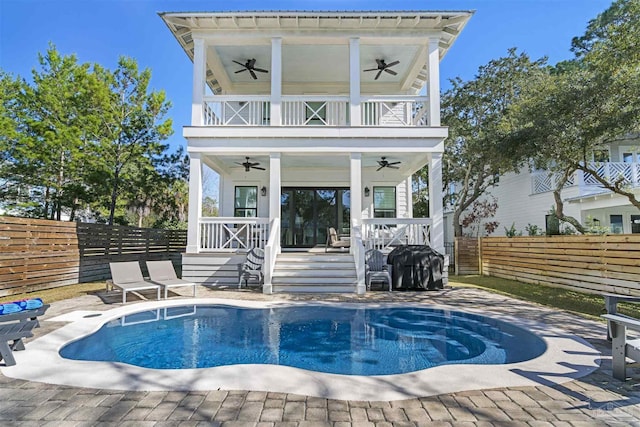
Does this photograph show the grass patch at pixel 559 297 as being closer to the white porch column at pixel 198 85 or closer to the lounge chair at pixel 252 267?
the lounge chair at pixel 252 267

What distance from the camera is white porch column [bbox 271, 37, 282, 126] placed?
10.2m

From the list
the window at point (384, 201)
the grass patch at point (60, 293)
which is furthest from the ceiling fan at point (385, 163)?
the grass patch at point (60, 293)

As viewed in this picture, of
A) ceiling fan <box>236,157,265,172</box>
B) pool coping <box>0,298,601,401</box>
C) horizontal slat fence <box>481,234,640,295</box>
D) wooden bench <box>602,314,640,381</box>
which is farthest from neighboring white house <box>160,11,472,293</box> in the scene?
wooden bench <box>602,314,640,381</box>

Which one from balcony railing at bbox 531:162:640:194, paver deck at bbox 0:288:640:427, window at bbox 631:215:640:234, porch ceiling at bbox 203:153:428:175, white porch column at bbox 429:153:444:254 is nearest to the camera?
paver deck at bbox 0:288:640:427

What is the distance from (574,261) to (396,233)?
4.74m

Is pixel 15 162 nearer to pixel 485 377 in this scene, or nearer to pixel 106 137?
pixel 106 137

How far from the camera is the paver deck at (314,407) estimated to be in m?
2.46

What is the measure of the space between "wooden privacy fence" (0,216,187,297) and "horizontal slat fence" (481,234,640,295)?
14.1 meters

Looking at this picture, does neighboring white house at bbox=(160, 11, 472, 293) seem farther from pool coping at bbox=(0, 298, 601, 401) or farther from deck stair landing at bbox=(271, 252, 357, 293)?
pool coping at bbox=(0, 298, 601, 401)

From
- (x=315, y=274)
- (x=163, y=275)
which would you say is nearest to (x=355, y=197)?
(x=315, y=274)

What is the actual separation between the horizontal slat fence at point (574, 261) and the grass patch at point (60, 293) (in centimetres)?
1259

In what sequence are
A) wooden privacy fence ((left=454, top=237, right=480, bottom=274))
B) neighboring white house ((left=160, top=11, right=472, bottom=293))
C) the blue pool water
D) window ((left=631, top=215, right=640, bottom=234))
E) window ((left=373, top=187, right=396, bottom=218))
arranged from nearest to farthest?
1. the blue pool water
2. neighboring white house ((left=160, top=11, right=472, bottom=293))
3. window ((left=373, top=187, right=396, bottom=218))
4. wooden privacy fence ((left=454, top=237, right=480, bottom=274))
5. window ((left=631, top=215, right=640, bottom=234))

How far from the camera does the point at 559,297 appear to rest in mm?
8266

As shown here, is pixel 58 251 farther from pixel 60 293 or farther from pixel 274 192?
pixel 274 192
